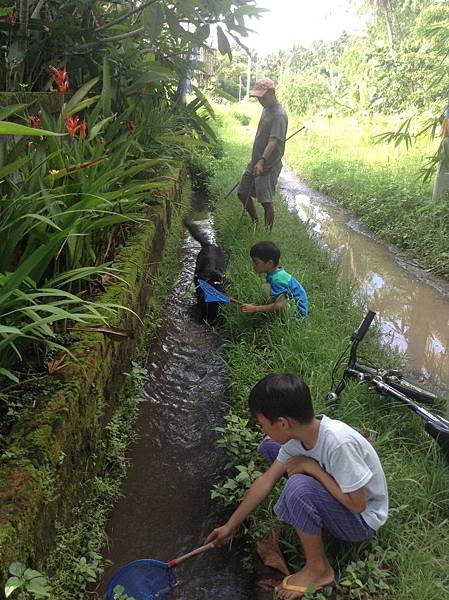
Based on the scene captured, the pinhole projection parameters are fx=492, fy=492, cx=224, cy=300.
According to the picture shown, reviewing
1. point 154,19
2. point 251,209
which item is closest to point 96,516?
point 154,19

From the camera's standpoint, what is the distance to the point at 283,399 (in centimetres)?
170

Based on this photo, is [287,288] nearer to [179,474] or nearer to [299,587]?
[179,474]

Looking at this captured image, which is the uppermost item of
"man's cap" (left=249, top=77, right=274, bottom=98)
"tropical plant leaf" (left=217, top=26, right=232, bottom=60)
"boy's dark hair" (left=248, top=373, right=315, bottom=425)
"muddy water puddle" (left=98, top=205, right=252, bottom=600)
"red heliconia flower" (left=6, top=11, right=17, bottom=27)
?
"tropical plant leaf" (left=217, top=26, right=232, bottom=60)

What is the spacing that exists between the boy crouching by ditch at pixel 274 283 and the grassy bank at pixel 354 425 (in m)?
0.11

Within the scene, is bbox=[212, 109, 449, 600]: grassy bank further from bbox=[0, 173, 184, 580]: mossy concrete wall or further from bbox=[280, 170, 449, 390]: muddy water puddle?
bbox=[0, 173, 184, 580]: mossy concrete wall

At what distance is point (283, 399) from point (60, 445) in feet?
2.50

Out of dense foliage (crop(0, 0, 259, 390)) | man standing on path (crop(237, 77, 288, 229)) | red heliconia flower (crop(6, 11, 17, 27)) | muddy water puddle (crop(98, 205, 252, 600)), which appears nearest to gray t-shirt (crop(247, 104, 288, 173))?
man standing on path (crop(237, 77, 288, 229))

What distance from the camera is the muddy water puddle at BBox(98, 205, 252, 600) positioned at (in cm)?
196

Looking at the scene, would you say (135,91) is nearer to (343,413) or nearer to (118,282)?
(118,282)

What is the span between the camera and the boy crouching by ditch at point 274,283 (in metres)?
3.26

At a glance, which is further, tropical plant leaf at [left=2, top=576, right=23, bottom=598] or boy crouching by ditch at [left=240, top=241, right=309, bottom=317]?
boy crouching by ditch at [left=240, top=241, right=309, bottom=317]

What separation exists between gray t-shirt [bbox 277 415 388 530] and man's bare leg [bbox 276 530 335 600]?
0.21 m

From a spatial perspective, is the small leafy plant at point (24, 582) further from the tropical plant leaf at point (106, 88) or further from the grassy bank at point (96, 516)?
the tropical plant leaf at point (106, 88)

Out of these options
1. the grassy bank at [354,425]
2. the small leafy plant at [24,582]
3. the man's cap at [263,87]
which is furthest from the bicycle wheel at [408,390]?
the man's cap at [263,87]
